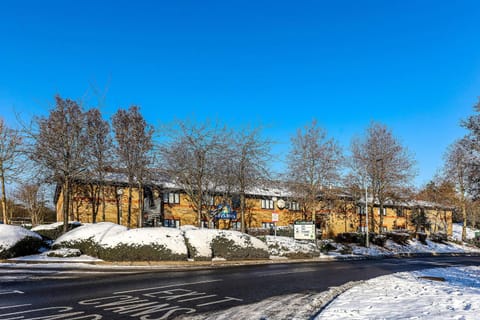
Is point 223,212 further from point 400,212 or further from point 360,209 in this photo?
point 400,212

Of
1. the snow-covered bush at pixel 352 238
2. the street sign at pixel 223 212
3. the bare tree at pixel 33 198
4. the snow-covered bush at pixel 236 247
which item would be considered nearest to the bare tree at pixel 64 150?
the snow-covered bush at pixel 236 247

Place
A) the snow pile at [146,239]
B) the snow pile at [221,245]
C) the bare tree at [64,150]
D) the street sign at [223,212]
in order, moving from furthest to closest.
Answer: the street sign at [223,212], the bare tree at [64,150], the snow pile at [221,245], the snow pile at [146,239]

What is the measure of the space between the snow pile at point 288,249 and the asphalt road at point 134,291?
8.55m

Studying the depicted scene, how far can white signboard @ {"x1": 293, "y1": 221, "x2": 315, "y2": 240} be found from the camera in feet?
85.3

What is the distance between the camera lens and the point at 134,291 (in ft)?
33.2

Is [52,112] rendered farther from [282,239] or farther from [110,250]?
[282,239]

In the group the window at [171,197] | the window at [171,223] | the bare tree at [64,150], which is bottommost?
the window at [171,223]

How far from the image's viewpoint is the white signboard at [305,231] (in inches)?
1024

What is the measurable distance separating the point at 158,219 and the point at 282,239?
1627 centimetres

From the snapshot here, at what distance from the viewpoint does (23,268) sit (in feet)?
50.4

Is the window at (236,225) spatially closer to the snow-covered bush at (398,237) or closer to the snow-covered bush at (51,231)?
the snow-covered bush at (398,237)

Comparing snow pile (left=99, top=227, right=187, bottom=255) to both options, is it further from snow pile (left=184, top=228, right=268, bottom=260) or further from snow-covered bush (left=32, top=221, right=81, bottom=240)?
snow-covered bush (left=32, top=221, right=81, bottom=240)

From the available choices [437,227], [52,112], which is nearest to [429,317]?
[52,112]

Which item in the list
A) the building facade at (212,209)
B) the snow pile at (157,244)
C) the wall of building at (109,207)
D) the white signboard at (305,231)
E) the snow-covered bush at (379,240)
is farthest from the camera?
the snow-covered bush at (379,240)
